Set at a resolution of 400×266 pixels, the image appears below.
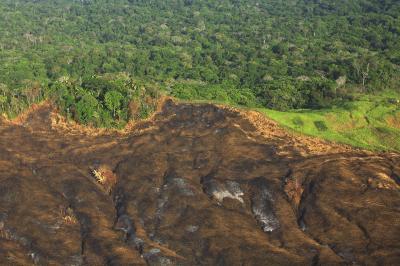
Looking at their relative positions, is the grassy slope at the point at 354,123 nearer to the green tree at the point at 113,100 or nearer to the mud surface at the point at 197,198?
the mud surface at the point at 197,198

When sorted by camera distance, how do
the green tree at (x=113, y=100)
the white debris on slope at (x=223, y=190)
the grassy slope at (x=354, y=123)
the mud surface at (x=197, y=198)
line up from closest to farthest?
the mud surface at (x=197, y=198), the white debris on slope at (x=223, y=190), the grassy slope at (x=354, y=123), the green tree at (x=113, y=100)

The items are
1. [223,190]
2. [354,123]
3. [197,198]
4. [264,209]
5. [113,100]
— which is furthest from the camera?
[113,100]

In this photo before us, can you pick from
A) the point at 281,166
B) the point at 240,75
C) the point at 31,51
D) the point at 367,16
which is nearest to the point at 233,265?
the point at 281,166

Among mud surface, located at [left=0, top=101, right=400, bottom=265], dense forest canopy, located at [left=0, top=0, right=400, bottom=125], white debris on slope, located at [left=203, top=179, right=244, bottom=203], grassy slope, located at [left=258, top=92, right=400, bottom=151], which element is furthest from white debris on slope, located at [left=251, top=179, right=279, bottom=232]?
dense forest canopy, located at [left=0, top=0, right=400, bottom=125]

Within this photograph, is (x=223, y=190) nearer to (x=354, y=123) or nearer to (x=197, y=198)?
(x=197, y=198)

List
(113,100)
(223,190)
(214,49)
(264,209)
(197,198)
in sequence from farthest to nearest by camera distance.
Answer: (214,49) → (113,100) → (223,190) → (197,198) → (264,209)

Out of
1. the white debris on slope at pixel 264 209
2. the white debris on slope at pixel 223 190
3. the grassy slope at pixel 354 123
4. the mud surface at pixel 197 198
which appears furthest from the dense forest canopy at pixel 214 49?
the white debris on slope at pixel 264 209

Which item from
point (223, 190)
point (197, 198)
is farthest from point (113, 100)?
point (223, 190)

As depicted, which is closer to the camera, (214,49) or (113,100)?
(113,100)
